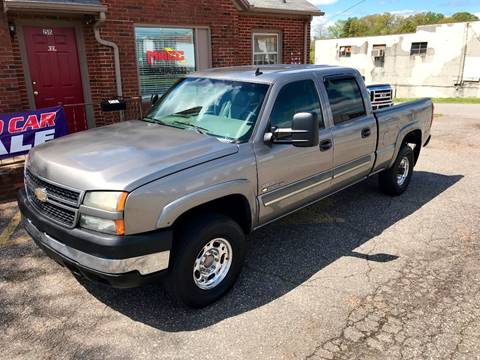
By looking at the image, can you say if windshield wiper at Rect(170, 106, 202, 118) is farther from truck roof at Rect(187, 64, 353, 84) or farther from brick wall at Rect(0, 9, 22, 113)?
brick wall at Rect(0, 9, 22, 113)

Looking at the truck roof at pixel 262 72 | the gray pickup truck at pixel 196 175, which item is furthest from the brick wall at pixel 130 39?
the truck roof at pixel 262 72

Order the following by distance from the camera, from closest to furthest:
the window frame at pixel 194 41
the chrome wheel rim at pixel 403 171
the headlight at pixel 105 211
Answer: the headlight at pixel 105 211 → the chrome wheel rim at pixel 403 171 → the window frame at pixel 194 41

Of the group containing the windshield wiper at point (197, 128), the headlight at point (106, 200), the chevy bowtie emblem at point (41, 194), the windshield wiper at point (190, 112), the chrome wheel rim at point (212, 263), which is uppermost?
the windshield wiper at point (190, 112)

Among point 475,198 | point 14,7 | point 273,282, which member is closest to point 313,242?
point 273,282

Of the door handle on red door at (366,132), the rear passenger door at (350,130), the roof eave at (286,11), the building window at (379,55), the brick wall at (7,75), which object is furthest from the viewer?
the building window at (379,55)

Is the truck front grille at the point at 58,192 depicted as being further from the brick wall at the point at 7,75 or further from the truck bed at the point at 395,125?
the brick wall at the point at 7,75

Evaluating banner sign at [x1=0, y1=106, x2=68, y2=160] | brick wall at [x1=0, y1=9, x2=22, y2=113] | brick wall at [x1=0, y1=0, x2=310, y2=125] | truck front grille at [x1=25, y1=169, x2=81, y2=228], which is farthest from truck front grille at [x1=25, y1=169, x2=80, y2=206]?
brick wall at [x1=0, y1=0, x2=310, y2=125]

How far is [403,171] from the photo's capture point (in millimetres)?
6250

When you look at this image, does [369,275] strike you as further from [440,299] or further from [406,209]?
[406,209]

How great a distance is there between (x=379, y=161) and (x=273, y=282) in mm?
2464

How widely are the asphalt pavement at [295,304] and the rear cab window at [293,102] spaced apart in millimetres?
1394

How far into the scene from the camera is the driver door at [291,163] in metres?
3.75

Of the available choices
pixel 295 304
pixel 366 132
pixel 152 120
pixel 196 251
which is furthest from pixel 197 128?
pixel 366 132

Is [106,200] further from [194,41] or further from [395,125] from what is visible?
[194,41]
